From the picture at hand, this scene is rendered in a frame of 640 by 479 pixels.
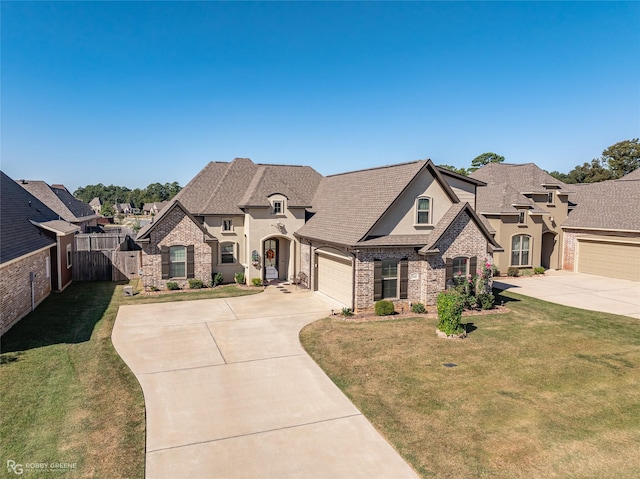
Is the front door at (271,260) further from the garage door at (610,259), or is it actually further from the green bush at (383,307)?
the garage door at (610,259)

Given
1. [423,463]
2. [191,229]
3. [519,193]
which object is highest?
[519,193]

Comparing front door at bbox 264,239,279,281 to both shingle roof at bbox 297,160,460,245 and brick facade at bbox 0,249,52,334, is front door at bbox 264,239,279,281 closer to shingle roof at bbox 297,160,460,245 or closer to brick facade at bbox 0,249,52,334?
shingle roof at bbox 297,160,460,245

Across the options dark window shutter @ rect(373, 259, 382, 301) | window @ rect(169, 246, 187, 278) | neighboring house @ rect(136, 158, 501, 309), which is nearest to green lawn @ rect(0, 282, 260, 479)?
window @ rect(169, 246, 187, 278)

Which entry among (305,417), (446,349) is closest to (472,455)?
(305,417)

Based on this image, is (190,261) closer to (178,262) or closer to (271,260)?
(178,262)

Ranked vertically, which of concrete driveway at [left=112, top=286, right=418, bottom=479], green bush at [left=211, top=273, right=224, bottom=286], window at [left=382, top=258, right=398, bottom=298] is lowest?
concrete driveway at [left=112, top=286, right=418, bottom=479]

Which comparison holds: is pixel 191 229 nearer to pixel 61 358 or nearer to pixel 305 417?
pixel 61 358
